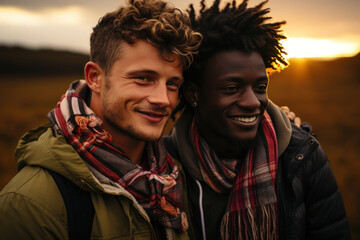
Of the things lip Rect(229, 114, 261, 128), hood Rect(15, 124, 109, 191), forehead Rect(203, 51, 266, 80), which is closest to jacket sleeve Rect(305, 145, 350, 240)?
lip Rect(229, 114, 261, 128)

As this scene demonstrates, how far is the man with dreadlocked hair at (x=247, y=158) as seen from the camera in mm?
2174

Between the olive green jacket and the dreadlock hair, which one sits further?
the dreadlock hair

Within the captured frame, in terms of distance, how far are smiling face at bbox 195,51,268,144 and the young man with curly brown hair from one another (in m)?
0.29

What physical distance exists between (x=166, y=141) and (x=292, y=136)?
121 cm

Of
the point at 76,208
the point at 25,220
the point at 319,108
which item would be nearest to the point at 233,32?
the point at 76,208

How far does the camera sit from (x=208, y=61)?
7.47 feet

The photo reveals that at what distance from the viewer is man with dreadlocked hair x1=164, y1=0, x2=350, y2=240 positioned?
2.17 metres

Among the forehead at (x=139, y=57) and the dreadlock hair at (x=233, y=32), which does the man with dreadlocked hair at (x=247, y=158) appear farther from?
the forehead at (x=139, y=57)

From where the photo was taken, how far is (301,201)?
7.16 feet

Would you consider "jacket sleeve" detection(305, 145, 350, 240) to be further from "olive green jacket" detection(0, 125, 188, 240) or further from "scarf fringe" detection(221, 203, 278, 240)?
"olive green jacket" detection(0, 125, 188, 240)

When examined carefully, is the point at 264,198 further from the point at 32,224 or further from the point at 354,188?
the point at 354,188

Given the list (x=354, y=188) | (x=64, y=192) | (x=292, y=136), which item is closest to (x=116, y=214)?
(x=64, y=192)

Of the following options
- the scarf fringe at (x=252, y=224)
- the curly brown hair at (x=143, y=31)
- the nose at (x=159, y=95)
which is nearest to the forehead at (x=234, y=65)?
the curly brown hair at (x=143, y=31)

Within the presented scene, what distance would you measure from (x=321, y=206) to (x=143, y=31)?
2006mm
